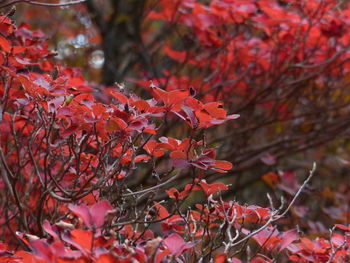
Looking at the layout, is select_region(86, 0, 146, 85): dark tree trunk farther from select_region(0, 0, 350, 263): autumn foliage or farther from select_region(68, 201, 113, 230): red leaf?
select_region(68, 201, 113, 230): red leaf

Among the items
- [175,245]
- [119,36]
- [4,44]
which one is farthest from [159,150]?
[119,36]

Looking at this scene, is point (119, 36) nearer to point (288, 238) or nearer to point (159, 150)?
point (159, 150)

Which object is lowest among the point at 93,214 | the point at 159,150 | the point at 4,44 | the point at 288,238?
the point at 288,238

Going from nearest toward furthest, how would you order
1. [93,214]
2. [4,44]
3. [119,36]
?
1. [93,214]
2. [4,44]
3. [119,36]

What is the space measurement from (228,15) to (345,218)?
57.5 inches

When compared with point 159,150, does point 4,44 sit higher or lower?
higher

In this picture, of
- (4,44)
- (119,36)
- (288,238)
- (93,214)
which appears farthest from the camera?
(119,36)

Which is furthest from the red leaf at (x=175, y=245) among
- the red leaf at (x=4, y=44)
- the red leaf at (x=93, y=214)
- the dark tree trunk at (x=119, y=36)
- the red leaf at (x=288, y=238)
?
the dark tree trunk at (x=119, y=36)

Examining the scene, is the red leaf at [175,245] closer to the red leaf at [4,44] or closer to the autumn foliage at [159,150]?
the autumn foliage at [159,150]

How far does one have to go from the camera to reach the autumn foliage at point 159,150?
5.18ft

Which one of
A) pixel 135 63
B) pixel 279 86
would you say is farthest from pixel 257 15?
pixel 135 63

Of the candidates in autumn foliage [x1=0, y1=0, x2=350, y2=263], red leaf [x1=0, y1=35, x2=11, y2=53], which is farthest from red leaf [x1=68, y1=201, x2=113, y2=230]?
red leaf [x1=0, y1=35, x2=11, y2=53]

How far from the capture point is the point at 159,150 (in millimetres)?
1812

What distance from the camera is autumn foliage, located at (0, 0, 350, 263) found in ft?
5.18
